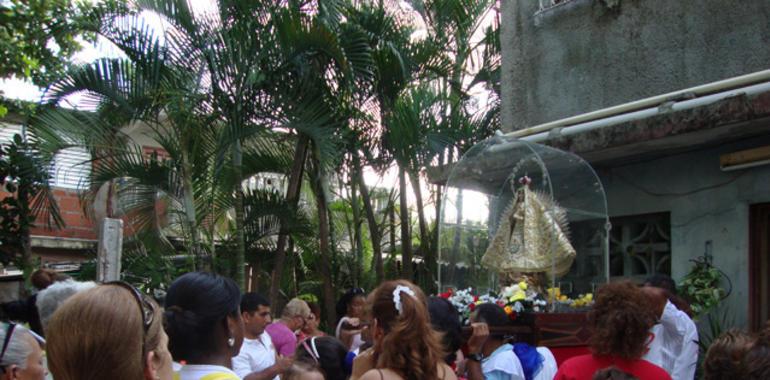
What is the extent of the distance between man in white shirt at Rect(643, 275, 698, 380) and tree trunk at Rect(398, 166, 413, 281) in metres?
6.22

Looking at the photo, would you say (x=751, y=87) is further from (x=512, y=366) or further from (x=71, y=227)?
(x=71, y=227)

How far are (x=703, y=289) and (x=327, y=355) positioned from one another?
13.3 ft

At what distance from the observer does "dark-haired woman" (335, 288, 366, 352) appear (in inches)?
279

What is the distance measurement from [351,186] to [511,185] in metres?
4.90

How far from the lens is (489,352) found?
5.51 meters

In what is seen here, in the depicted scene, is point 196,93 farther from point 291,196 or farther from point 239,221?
point 291,196

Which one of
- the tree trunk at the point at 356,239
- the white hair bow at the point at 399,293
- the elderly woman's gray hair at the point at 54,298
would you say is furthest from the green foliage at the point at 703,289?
the tree trunk at the point at 356,239

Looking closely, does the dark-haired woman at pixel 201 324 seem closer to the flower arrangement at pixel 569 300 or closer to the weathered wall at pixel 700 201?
the flower arrangement at pixel 569 300

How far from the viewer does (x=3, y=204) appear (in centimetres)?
1147

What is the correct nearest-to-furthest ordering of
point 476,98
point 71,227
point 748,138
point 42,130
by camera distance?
point 748,138, point 42,130, point 476,98, point 71,227

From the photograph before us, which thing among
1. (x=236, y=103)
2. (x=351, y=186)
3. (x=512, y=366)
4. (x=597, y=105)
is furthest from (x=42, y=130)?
(x=512, y=366)

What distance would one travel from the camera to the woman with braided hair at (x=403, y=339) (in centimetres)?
359

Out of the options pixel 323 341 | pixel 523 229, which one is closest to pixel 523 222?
pixel 523 229

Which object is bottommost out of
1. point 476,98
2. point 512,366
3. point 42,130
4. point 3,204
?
point 512,366
